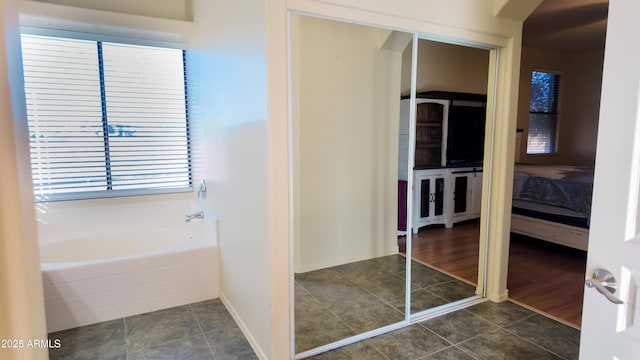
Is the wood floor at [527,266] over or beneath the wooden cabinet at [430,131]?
beneath

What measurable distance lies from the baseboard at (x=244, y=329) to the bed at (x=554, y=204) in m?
3.36

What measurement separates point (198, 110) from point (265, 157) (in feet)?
5.66

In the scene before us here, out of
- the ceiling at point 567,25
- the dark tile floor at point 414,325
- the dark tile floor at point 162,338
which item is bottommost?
the dark tile floor at point 162,338

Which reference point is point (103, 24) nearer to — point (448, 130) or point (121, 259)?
point (121, 259)

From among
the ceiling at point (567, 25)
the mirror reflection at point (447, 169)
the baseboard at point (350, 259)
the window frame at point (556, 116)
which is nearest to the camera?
the mirror reflection at point (447, 169)

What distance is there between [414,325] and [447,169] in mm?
1780

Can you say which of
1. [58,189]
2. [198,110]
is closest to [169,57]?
[198,110]

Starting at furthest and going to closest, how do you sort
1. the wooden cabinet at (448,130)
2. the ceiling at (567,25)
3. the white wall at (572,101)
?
the white wall at (572,101) → the ceiling at (567,25) → the wooden cabinet at (448,130)

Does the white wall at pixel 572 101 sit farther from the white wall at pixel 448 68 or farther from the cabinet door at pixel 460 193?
the cabinet door at pixel 460 193

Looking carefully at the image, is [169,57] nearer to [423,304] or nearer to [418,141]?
[418,141]

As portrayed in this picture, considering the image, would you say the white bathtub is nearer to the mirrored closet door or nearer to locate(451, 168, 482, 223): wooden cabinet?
the mirrored closet door

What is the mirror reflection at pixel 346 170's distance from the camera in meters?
2.90

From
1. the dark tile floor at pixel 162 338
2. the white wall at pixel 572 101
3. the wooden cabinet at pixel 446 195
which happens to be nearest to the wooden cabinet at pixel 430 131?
the wooden cabinet at pixel 446 195

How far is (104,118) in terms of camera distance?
11.5ft
